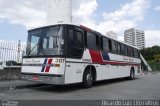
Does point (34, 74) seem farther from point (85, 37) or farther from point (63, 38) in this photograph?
point (85, 37)

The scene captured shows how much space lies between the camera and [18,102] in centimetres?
781

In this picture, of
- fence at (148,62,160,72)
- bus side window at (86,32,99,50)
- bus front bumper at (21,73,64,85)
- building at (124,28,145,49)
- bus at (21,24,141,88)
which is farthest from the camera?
building at (124,28,145,49)

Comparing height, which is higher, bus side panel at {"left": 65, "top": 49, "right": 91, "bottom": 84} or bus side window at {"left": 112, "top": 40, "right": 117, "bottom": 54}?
bus side window at {"left": 112, "top": 40, "right": 117, "bottom": 54}

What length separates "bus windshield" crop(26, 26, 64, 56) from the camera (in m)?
10.7

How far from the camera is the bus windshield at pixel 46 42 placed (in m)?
10.7

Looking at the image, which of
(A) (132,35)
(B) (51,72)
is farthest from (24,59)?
(A) (132,35)

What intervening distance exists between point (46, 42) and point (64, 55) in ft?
3.89

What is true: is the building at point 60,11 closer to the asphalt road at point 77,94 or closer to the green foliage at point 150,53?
the asphalt road at point 77,94

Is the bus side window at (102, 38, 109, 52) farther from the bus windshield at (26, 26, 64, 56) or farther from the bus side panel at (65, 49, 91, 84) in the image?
the bus windshield at (26, 26, 64, 56)

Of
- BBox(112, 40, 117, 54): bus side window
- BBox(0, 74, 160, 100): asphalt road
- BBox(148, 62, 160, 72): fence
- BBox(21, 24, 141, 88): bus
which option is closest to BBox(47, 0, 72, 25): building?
BBox(112, 40, 117, 54): bus side window

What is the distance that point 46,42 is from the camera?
436 inches

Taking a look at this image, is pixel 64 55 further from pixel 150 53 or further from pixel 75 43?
pixel 150 53

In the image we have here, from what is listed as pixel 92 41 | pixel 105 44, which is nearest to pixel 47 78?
pixel 92 41

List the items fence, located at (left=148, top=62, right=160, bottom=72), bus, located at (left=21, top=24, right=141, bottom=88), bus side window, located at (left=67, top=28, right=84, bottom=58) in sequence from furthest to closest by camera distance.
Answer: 1. fence, located at (left=148, top=62, right=160, bottom=72)
2. bus side window, located at (left=67, top=28, right=84, bottom=58)
3. bus, located at (left=21, top=24, right=141, bottom=88)
